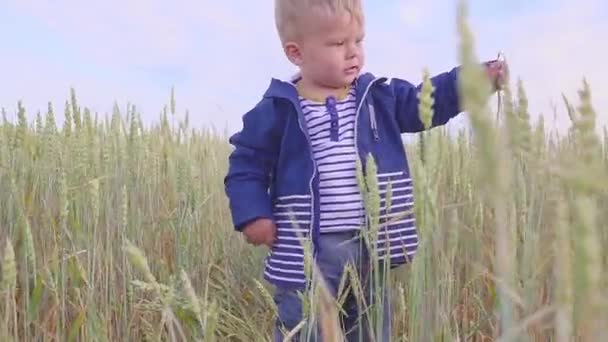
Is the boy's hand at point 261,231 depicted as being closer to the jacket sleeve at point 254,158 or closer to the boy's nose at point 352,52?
the jacket sleeve at point 254,158

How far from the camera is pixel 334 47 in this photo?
149 cm

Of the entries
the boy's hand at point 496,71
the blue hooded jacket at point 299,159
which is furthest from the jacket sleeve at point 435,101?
the boy's hand at point 496,71

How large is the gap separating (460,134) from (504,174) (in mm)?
1761

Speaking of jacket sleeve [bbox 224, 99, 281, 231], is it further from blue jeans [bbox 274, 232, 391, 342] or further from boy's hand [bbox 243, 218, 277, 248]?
blue jeans [bbox 274, 232, 391, 342]

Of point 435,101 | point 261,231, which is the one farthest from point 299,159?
point 435,101

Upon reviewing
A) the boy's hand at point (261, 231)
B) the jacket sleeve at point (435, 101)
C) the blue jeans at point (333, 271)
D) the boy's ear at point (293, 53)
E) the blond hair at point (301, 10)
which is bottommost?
the blue jeans at point (333, 271)

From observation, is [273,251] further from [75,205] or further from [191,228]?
[75,205]

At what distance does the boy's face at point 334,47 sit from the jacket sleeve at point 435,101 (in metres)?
0.13

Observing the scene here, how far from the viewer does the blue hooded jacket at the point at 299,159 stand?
59.4 inches

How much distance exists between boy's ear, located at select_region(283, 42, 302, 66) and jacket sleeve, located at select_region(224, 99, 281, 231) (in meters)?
0.09

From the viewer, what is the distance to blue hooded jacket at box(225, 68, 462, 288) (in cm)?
151

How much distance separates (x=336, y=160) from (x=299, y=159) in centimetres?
7

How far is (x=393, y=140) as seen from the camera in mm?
1563

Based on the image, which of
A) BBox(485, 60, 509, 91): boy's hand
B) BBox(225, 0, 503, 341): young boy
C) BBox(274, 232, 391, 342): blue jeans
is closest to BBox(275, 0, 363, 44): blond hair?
BBox(225, 0, 503, 341): young boy
